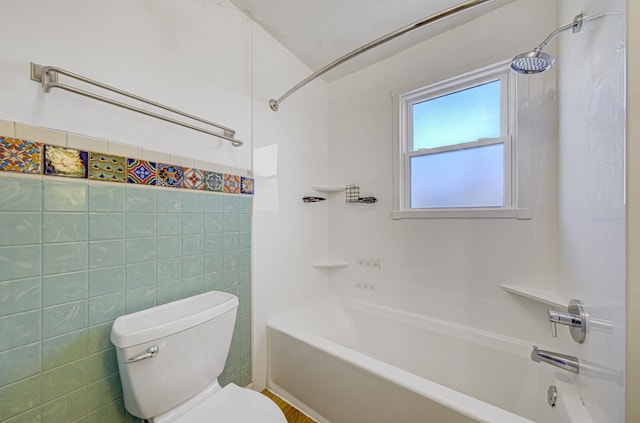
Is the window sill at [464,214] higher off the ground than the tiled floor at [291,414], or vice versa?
the window sill at [464,214]

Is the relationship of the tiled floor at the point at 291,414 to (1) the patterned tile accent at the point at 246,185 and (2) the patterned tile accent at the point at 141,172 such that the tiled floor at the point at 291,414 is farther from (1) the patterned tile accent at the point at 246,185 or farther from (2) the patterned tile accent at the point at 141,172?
(2) the patterned tile accent at the point at 141,172

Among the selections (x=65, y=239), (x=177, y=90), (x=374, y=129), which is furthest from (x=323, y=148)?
(x=65, y=239)

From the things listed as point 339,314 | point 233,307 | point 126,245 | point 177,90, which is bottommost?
point 339,314

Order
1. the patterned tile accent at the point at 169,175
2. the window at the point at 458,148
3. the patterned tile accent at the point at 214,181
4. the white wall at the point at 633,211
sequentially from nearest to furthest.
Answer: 1. the white wall at the point at 633,211
2. the patterned tile accent at the point at 169,175
3. the patterned tile accent at the point at 214,181
4. the window at the point at 458,148

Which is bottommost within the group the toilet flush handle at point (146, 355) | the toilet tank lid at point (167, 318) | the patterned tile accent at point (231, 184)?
the toilet flush handle at point (146, 355)

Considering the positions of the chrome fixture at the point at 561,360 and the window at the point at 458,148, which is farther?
the window at the point at 458,148

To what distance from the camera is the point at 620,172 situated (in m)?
0.63

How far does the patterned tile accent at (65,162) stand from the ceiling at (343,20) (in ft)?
4.13

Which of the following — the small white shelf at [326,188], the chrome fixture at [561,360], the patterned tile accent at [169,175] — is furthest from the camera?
the small white shelf at [326,188]

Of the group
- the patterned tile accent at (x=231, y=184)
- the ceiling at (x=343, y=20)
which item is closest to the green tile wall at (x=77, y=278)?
the patterned tile accent at (x=231, y=184)

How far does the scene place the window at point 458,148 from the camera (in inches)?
61.7

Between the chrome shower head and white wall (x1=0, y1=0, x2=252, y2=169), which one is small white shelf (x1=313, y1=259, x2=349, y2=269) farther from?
the chrome shower head

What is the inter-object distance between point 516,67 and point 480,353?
1594 mm

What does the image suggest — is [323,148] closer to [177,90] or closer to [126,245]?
[177,90]
